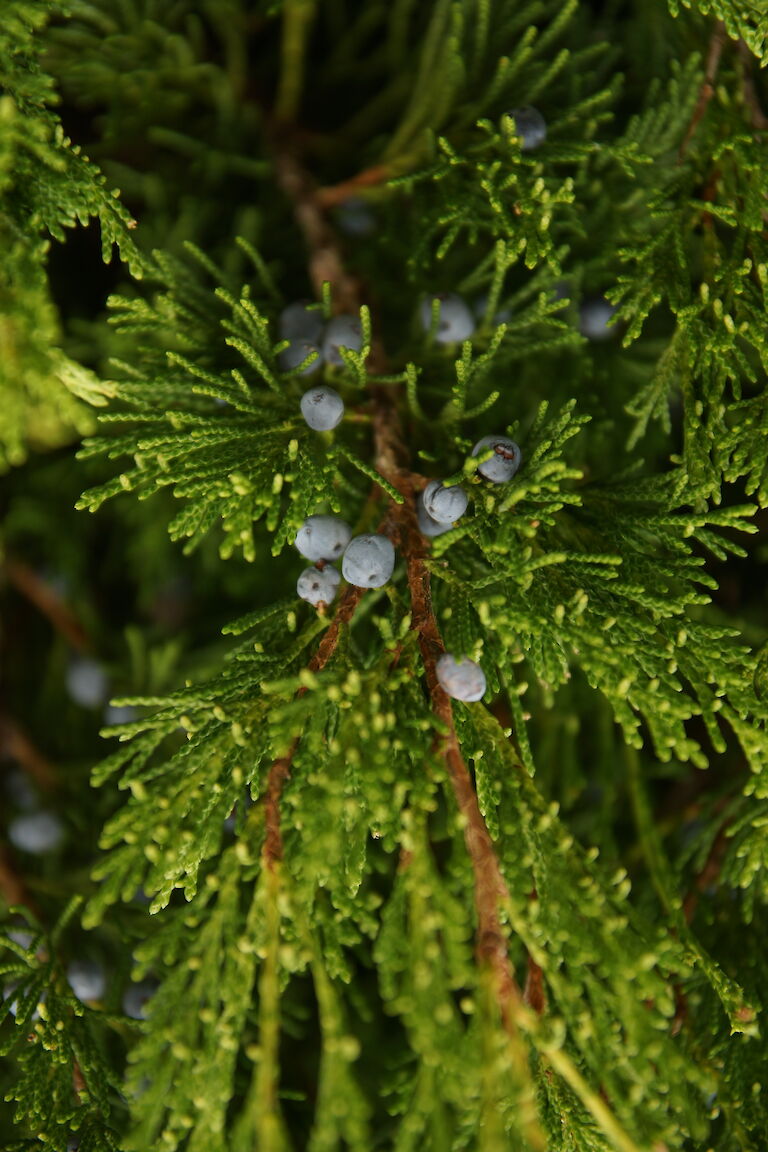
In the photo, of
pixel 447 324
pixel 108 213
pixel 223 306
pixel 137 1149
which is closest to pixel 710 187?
pixel 447 324

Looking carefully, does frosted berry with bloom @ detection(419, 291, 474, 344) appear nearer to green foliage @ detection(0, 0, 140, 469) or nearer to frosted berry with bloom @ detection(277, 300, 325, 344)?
frosted berry with bloom @ detection(277, 300, 325, 344)

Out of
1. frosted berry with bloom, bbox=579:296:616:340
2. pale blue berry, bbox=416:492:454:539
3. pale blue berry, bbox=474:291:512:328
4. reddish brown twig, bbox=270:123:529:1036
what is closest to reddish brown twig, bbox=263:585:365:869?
reddish brown twig, bbox=270:123:529:1036

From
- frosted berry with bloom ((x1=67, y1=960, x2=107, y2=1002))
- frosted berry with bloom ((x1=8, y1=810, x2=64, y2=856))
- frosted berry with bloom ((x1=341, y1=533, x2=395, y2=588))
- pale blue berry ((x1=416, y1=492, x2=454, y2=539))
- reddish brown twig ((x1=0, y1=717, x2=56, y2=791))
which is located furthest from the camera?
reddish brown twig ((x1=0, y1=717, x2=56, y2=791))

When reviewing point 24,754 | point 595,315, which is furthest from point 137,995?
point 595,315

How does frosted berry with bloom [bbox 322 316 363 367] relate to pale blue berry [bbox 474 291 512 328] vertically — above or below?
below

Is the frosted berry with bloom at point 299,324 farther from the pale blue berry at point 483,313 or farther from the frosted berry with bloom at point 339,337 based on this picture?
the pale blue berry at point 483,313

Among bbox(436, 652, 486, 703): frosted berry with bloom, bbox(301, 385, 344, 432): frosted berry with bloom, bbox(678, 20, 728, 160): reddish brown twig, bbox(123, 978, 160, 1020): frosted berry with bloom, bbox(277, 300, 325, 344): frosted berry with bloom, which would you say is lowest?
bbox(123, 978, 160, 1020): frosted berry with bloom
